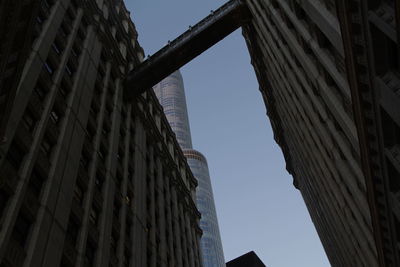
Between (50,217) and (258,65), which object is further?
(258,65)

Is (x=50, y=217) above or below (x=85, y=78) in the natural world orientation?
below

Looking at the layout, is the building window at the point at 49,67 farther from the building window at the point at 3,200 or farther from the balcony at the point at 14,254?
the balcony at the point at 14,254

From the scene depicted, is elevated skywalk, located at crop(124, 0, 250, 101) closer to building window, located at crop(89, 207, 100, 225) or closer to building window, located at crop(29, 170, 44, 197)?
building window, located at crop(89, 207, 100, 225)

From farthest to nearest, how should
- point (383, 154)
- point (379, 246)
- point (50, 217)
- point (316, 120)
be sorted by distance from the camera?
1. point (316, 120)
2. point (50, 217)
3. point (379, 246)
4. point (383, 154)

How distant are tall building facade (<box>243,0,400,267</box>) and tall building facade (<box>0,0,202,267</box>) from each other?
1179 centimetres

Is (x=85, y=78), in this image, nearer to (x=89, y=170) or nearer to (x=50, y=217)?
(x=89, y=170)

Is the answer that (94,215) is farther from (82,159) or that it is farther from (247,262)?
(247,262)

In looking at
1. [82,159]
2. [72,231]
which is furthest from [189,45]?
[72,231]

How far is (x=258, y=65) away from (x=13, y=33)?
4098cm

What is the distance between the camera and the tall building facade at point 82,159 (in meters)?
21.1

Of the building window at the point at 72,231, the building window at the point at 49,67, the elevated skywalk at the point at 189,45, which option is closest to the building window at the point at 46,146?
the building window at the point at 72,231

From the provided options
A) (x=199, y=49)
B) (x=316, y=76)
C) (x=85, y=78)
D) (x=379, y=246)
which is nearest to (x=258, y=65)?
(x=199, y=49)

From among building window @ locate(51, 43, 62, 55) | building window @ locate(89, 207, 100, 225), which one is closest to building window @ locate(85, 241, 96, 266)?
building window @ locate(89, 207, 100, 225)

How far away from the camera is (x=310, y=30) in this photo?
23891 mm
